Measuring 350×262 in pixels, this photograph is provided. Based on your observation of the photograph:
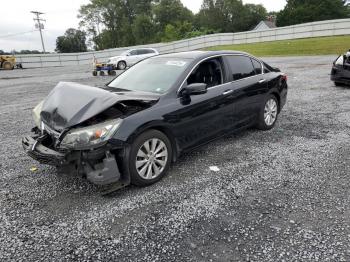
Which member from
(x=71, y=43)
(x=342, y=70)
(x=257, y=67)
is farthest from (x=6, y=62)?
(x=71, y=43)

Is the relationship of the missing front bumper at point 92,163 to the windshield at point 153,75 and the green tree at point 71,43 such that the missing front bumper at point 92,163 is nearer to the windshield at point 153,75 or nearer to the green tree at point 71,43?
the windshield at point 153,75

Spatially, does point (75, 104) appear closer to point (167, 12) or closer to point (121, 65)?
point (121, 65)

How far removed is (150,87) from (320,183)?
262 cm

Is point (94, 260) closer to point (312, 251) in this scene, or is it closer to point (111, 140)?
point (111, 140)

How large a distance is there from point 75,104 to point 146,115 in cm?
88

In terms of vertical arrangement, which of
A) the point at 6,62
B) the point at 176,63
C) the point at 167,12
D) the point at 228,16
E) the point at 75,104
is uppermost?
the point at 167,12

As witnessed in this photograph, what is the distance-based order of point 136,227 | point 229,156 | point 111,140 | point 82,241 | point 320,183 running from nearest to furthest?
point 82,241 < point 136,227 < point 111,140 < point 320,183 < point 229,156

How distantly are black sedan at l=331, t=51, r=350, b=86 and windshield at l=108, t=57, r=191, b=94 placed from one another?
7.30 meters

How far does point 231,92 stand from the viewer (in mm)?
4902

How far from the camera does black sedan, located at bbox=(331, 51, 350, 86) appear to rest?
31.6 feet

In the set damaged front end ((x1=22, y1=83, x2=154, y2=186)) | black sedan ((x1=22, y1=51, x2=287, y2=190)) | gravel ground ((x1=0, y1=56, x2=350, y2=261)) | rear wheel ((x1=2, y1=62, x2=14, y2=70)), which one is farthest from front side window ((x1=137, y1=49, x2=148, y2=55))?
damaged front end ((x1=22, y1=83, x2=154, y2=186))

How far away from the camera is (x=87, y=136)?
3387 mm

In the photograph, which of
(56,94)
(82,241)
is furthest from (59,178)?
(82,241)

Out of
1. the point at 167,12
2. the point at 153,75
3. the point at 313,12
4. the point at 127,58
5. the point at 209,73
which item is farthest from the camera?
the point at 167,12
